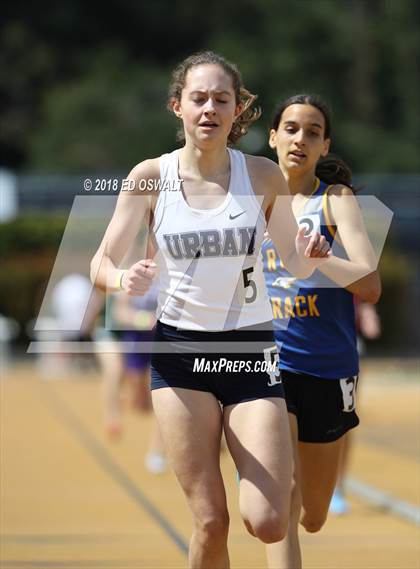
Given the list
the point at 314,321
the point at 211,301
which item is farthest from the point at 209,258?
the point at 314,321

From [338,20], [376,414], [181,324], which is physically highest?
[338,20]

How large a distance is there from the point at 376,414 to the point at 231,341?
11966 millimetres

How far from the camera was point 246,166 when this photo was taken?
5344 millimetres

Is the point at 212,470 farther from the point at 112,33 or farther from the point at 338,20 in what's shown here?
the point at 112,33

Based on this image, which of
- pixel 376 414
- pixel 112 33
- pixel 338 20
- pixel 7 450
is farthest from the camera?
pixel 112 33

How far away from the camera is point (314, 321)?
6.12m

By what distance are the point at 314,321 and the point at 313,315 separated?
1.2 inches

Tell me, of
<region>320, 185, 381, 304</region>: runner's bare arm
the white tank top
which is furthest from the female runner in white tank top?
<region>320, 185, 381, 304</region>: runner's bare arm

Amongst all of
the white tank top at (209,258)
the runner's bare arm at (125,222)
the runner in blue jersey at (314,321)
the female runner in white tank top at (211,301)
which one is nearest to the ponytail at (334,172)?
the runner in blue jersey at (314,321)

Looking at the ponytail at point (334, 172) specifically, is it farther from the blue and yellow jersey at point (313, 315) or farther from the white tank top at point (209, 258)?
the white tank top at point (209, 258)

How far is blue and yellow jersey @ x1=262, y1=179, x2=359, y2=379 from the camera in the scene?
19.8 ft

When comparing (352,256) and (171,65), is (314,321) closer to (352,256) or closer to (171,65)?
(352,256)

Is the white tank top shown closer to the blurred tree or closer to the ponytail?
the ponytail

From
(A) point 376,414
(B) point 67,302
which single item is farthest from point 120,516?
(B) point 67,302
